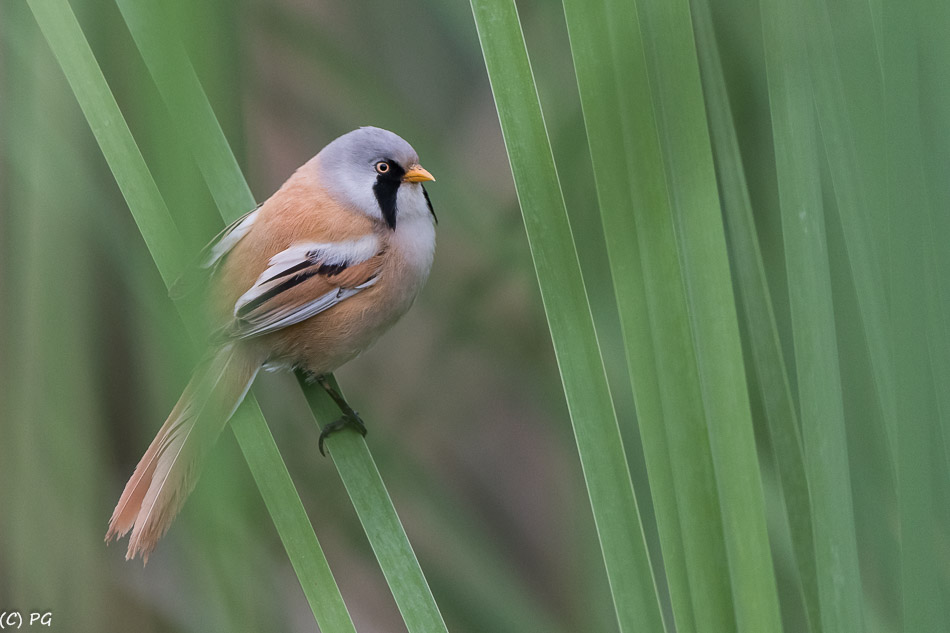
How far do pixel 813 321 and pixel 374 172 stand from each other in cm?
93

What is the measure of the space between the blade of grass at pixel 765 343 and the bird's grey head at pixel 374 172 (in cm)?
69

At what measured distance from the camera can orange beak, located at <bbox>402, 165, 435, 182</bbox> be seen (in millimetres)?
1410

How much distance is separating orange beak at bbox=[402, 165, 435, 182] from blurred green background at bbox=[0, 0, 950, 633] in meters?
0.05

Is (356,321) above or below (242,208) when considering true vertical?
below

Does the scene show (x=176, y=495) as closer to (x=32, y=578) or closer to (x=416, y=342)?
(x=32, y=578)

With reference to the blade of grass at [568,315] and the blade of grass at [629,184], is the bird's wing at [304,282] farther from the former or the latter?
the blade of grass at [629,184]

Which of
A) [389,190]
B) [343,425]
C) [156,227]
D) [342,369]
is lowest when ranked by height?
[342,369]

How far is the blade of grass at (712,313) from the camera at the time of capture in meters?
0.69

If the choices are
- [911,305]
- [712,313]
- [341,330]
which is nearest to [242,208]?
[341,330]

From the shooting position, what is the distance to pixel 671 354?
2.41 feet

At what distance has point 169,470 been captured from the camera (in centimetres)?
107

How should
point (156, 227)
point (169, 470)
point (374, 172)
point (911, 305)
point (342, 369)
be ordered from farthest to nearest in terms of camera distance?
point (342, 369)
point (374, 172)
point (169, 470)
point (156, 227)
point (911, 305)

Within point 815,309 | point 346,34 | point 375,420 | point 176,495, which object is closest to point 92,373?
point 176,495

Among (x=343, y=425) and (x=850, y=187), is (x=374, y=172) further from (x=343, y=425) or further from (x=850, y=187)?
(x=850, y=187)
